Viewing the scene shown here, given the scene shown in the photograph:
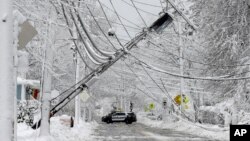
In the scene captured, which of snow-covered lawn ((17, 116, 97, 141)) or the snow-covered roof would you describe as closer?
snow-covered lawn ((17, 116, 97, 141))

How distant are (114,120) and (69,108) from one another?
18.3ft

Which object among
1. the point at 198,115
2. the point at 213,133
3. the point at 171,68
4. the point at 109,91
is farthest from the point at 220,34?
the point at 109,91

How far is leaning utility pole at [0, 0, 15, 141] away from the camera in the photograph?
27.5 feet

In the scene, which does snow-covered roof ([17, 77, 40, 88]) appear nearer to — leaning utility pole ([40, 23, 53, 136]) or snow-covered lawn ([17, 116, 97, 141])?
snow-covered lawn ([17, 116, 97, 141])

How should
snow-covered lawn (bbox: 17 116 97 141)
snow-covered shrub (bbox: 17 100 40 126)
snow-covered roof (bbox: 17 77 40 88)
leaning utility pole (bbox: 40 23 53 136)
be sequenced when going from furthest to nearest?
1. snow-covered roof (bbox: 17 77 40 88)
2. snow-covered shrub (bbox: 17 100 40 126)
3. leaning utility pole (bbox: 40 23 53 136)
4. snow-covered lawn (bbox: 17 116 97 141)

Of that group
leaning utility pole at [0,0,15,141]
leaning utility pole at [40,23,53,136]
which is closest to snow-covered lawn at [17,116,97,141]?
leaning utility pole at [40,23,53,136]

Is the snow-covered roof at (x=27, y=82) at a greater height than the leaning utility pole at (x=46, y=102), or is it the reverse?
the snow-covered roof at (x=27, y=82)

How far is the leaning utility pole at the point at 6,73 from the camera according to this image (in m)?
8.38

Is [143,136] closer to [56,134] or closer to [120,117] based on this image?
[56,134]

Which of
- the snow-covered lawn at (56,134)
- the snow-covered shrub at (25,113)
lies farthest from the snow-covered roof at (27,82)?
the snow-covered lawn at (56,134)

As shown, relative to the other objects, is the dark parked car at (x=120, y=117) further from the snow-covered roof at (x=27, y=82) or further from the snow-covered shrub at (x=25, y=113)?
the snow-covered shrub at (x=25, y=113)

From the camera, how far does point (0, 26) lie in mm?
8727

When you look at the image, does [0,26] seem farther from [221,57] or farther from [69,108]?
[69,108]

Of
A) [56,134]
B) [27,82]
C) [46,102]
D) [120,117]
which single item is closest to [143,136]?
[56,134]
